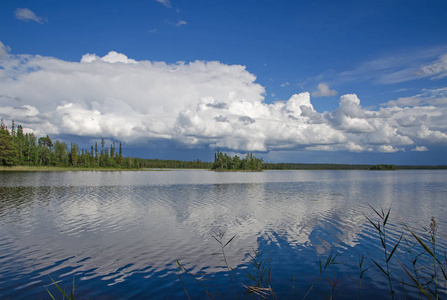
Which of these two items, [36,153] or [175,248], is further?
[36,153]

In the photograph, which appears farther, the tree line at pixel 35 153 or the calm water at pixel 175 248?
the tree line at pixel 35 153

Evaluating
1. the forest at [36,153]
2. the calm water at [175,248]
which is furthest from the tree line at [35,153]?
the calm water at [175,248]

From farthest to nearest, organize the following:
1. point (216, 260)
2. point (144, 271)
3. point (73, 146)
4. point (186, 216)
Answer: point (73, 146) → point (186, 216) → point (216, 260) → point (144, 271)

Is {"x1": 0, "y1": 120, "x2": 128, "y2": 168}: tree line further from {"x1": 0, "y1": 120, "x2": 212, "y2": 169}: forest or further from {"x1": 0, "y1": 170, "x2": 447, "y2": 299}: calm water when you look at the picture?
{"x1": 0, "y1": 170, "x2": 447, "y2": 299}: calm water

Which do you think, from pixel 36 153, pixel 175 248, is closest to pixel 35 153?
pixel 36 153

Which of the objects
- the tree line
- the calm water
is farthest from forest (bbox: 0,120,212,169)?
the calm water

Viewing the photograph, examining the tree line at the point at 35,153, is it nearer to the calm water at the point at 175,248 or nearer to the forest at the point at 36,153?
the forest at the point at 36,153

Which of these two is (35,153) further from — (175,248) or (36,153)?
(175,248)

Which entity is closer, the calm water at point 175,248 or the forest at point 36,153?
the calm water at point 175,248

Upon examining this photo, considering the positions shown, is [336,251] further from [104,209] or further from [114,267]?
[104,209]

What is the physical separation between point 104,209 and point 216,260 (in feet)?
68.3

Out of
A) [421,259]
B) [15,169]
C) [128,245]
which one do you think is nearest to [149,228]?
[128,245]

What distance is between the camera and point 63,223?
79.3 ft

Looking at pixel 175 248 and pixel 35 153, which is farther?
pixel 35 153
